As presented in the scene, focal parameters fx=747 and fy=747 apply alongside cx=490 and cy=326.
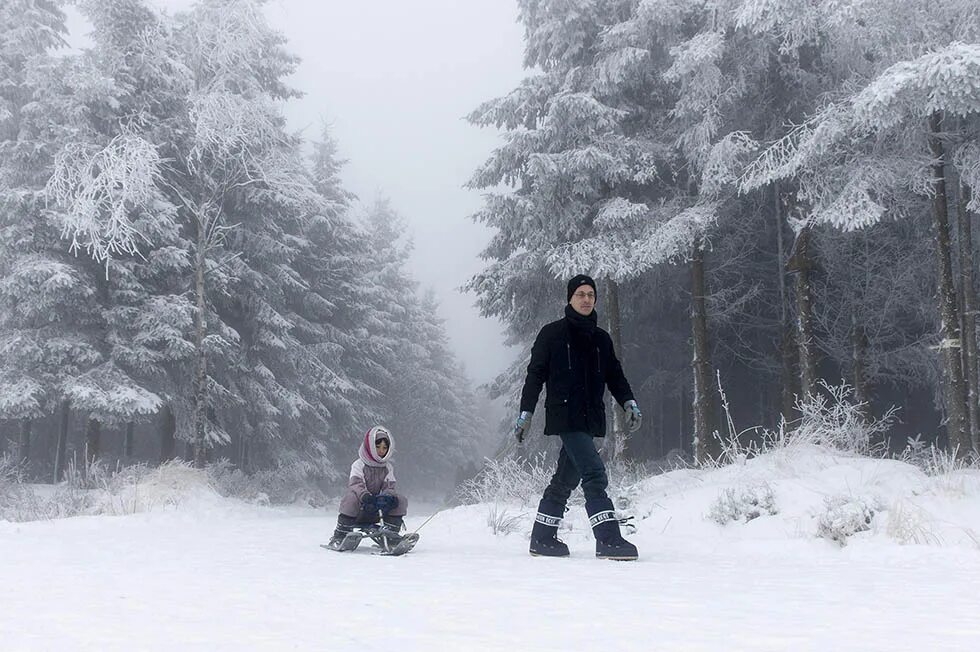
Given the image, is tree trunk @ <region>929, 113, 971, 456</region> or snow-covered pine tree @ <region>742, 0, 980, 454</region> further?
tree trunk @ <region>929, 113, 971, 456</region>

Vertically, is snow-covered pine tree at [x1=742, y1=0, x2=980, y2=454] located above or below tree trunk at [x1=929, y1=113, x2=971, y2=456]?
above

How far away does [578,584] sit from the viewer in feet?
13.9

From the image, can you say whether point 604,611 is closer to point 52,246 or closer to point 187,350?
point 187,350

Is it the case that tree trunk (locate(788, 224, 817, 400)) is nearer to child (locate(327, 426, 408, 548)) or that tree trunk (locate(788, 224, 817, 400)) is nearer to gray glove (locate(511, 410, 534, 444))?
child (locate(327, 426, 408, 548))

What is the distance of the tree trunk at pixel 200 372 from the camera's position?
53.9 feet

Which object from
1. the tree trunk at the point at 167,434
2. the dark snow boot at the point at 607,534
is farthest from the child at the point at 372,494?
the tree trunk at the point at 167,434

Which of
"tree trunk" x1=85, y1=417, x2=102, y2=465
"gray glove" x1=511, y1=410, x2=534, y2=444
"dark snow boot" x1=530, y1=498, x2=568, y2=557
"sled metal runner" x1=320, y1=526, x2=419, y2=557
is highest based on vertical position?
"gray glove" x1=511, y1=410, x2=534, y2=444

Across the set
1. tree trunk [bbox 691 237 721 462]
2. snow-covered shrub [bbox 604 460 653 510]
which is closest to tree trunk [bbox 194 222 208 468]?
snow-covered shrub [bbox 604 460 653 510]

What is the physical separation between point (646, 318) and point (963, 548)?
49.0 feet

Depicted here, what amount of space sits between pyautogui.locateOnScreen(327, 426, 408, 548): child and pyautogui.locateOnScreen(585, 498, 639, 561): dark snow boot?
2.06m

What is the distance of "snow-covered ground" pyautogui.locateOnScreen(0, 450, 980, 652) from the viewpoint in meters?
2.83

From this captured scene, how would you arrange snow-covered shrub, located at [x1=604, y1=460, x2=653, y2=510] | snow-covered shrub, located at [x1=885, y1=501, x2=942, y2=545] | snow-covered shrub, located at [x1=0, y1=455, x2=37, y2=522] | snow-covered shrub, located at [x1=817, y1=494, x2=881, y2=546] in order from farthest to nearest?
1. snow-covered shrub, located at [x1=0, y1=455, x2=37, y2=522]
2. snow-covered shrub, located at [x1=604, y1=460, x2=653, y2=510]
3. snow-covered shrub, located at [x1=817, y1=494, x2=881, y2=546]
4. snow-covered shrub, located at [x1=885, y1=501, x2=942, y2=545]

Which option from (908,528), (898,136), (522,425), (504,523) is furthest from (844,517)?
(898,136)

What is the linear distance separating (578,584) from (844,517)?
2858mm
